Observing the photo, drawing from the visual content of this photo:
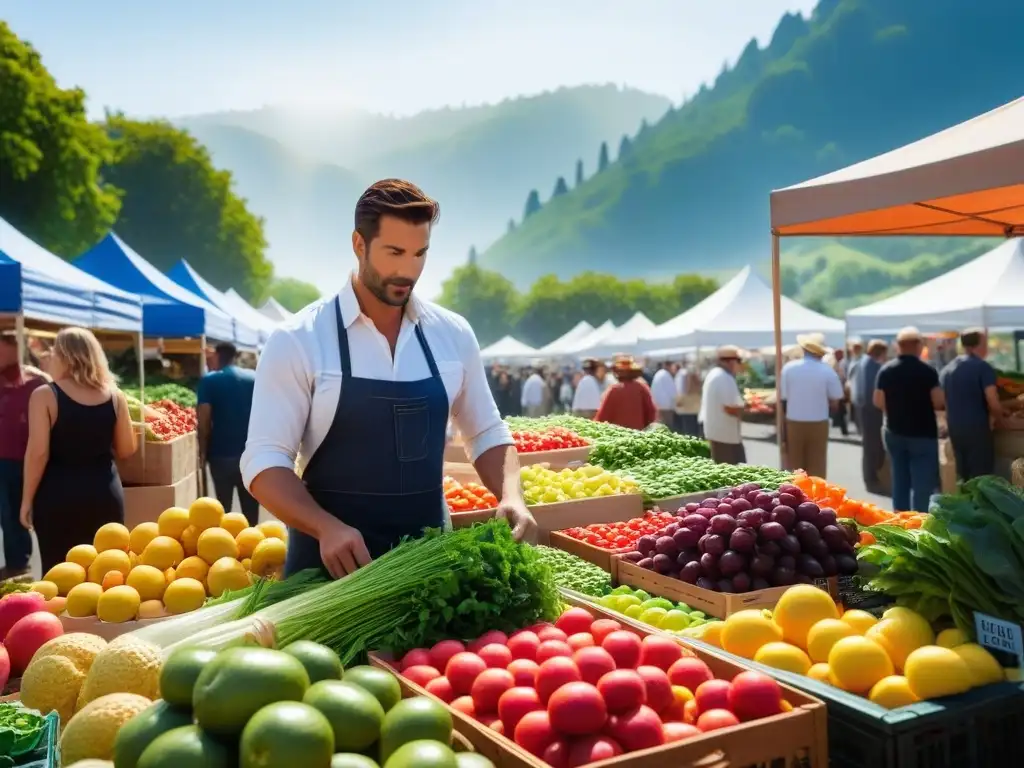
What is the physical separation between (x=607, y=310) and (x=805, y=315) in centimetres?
9417

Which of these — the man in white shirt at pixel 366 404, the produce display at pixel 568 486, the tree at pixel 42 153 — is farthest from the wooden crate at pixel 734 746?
the tree at pixel 42 153

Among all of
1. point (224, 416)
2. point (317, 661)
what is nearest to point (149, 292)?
point (224, 416)

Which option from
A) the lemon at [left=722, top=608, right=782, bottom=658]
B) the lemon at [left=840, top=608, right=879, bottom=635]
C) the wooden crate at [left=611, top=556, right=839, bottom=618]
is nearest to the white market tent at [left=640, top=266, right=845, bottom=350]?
the wooden crate at [left=611, top=556, right=839, bottom=618]

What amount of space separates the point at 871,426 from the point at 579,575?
8.94 meters

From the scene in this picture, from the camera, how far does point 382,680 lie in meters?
1.88

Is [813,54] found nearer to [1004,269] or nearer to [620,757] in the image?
[1004,269]

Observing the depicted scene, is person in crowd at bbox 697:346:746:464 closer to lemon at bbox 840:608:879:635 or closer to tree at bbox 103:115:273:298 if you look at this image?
lemon at bbox 840:608:879:635

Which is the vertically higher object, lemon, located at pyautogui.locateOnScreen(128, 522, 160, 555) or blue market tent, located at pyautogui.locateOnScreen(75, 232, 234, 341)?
blue market tent, located at pyautogui.locateOnScreen(75, 232, 234, 341)

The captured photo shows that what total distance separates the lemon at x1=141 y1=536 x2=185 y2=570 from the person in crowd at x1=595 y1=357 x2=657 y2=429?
6.90m

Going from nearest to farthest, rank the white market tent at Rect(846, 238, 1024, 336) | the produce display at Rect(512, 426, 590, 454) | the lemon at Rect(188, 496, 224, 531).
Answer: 1. the lemon at Rect(188, 496, 224, 531)
2. the produce display at Rect(512, 426, 590, 454)
3. the white market tent at Rect(846, 238, 1024, 336)

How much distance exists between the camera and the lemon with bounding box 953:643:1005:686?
7.50 ft

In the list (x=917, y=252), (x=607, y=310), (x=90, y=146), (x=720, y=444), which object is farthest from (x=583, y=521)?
(x=917, y=252)

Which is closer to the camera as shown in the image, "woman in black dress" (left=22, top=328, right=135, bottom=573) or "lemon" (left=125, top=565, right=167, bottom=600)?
"lemon" (left=125, top=565, right=167, bottom=600)

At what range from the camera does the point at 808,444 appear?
409 inches
